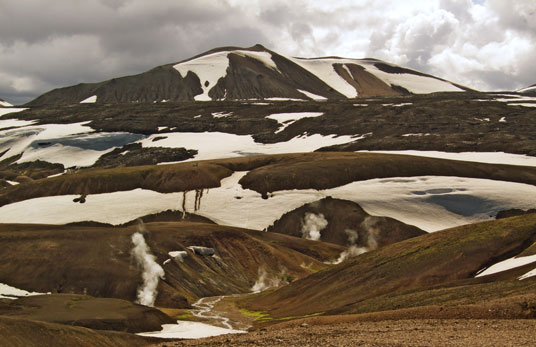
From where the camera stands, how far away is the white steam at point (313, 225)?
135000 millimetres

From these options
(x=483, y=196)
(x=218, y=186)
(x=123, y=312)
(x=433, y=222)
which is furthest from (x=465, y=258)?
(x=218, y=186)

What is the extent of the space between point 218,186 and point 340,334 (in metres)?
121

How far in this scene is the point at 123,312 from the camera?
59656 mm

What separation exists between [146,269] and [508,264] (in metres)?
52.0

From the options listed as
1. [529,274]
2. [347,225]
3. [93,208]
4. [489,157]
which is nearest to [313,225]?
[347,225]

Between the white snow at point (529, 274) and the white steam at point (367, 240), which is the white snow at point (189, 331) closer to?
the white snow at point (529, 274)

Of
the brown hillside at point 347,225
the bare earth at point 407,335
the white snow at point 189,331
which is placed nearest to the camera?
the bare earth at point 407,335

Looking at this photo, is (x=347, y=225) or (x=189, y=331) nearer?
(x=189, y=331)

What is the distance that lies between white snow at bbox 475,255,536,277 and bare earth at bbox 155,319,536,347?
18.6m

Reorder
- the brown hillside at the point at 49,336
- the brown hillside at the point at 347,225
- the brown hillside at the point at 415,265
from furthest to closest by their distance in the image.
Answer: the brown hillside at the point at 347,225 < the brown hillside at the point at 415,265 < the brown hillside at the point at 49,336

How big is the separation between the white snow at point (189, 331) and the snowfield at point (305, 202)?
7319 cm

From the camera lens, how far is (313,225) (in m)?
138

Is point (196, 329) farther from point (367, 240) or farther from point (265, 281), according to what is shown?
point (367, 240)

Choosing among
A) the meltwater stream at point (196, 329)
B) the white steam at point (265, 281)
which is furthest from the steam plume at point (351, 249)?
the meltwater stream at point (196, 329)
